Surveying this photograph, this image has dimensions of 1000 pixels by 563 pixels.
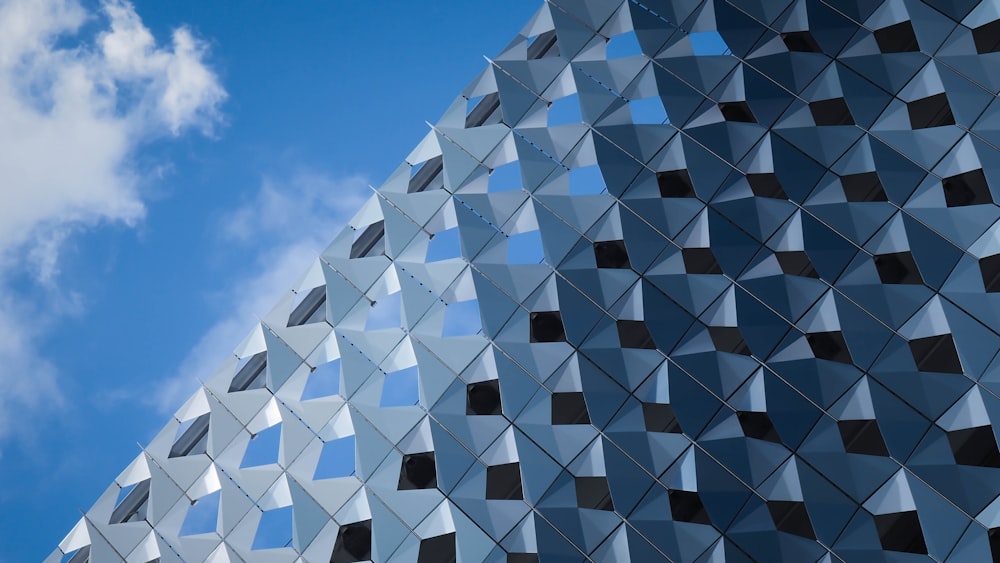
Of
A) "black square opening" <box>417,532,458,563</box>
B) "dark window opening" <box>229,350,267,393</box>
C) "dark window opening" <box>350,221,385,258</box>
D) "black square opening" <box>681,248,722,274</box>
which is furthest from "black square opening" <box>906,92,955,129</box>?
"dark window opening" <box>229,350,267,393</box>

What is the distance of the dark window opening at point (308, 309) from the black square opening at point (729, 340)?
26.0ft

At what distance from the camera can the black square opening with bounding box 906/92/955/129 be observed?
638 inches

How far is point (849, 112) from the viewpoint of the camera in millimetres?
16781

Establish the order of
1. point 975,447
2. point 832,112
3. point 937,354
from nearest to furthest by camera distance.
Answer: point 975,447 → point 937,354 → point 832,112

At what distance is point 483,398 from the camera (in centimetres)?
1712

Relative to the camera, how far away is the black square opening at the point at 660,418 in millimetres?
16016

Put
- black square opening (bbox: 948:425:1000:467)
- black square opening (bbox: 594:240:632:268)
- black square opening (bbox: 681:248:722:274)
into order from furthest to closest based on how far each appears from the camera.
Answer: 1. black square opening (bbox: 594:240:632:268)
2. black square opening (bbox: 681:248:722:274)
3. black square opening (bbox: 948:425:1000:467)

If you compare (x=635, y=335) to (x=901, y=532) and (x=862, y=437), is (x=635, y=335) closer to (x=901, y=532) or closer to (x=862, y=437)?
(x=862, y=437)

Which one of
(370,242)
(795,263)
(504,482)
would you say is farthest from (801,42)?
(504,482)

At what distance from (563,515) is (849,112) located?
9.03 meters

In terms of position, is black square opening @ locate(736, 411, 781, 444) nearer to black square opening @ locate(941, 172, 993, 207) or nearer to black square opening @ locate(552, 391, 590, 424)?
black square opening @ locate(552, 391, 590, 424)

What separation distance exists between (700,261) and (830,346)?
8.86ft

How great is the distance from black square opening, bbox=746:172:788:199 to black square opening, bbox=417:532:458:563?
8.42 meters

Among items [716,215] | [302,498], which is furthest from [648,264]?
[302,498]
